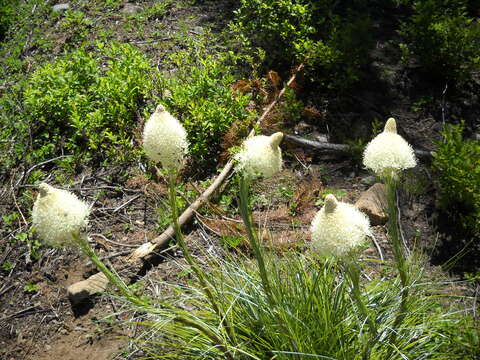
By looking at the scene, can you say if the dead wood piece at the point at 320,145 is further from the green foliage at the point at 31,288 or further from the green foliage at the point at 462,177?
the green foliage at the point at 31,288

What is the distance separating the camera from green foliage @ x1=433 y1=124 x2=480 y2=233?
3141 mm

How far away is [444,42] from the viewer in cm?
450

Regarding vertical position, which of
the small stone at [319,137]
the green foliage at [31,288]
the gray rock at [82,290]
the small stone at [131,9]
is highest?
the small stone at [131,9]

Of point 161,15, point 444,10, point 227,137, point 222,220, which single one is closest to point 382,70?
point 444,10

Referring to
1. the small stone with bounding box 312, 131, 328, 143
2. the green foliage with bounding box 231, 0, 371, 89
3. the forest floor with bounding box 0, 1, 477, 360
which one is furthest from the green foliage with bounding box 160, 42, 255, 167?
the small stone with bounding box 312, 131, 328, 143

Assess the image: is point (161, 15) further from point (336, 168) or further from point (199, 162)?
point (336, 168)

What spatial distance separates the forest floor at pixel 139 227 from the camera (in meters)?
2.98

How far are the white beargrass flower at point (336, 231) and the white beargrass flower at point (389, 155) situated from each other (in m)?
0.27

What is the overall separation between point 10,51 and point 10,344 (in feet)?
16.7

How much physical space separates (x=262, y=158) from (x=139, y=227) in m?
2.25

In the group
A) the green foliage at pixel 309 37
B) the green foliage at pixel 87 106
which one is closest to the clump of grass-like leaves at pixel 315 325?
the green foliage at pixel 87 106

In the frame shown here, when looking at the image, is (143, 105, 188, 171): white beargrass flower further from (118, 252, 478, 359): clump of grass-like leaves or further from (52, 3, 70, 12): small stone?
(52, 3, 70, 12): small stone

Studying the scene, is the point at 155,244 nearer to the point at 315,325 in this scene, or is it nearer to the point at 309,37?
the point at 315,325

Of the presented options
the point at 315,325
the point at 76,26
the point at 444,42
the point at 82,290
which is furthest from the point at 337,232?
the point at 76,26
